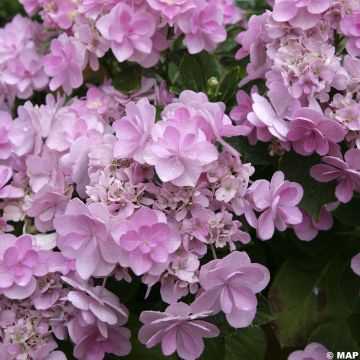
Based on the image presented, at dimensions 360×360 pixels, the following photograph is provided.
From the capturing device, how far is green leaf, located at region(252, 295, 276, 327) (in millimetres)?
874

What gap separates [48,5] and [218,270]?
0.69 m


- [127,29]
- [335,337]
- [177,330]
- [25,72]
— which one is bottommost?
[335,337]

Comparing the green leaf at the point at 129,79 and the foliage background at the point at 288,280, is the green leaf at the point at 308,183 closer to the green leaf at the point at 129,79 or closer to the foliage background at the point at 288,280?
the foliage background at the point at 288,280

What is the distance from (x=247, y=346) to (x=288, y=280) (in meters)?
0.14

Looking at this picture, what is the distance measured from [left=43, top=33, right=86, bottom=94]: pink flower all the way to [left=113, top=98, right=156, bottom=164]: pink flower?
266 mm

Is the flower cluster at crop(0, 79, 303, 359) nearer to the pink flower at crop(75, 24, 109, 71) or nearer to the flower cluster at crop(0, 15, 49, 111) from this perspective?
the pink flower at crop(75, 24, 109, 71)

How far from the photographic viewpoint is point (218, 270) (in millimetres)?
765

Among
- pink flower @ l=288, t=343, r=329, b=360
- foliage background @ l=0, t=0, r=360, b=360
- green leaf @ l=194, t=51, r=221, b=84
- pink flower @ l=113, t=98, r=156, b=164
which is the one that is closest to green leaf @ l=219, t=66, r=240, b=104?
foliage background @ l=0, t=0, r=360, b=360

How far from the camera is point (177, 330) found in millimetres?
821

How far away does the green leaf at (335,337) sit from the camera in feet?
3.31

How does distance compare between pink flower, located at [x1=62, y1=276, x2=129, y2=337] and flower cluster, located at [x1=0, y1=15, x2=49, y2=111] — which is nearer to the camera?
pink flower, located at [x1=62, y1=276, x2=129, y2=337]

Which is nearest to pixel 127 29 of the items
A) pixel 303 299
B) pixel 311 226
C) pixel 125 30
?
pixel 125 30

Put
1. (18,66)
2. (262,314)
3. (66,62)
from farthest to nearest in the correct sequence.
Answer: (18,66)
(66,62)
(262,314)

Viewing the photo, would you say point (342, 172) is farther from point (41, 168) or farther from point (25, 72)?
point (25, 72)
